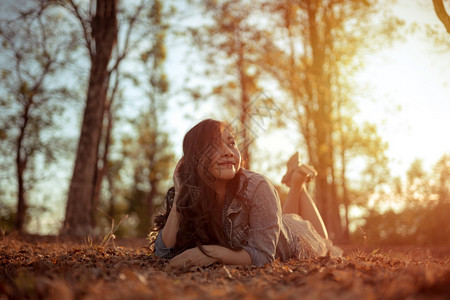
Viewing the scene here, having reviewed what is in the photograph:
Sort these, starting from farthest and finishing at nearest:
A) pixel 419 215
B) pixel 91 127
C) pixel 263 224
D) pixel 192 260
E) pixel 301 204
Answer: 1. pixel 419 215
2. pixel 91 127
3. pixel 301 204
4. pixel 263 224
5. pixel 192 260

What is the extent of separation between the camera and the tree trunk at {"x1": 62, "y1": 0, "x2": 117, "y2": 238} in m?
7.68

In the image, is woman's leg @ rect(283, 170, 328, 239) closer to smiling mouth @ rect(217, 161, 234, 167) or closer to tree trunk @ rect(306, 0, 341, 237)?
smiling mouth @ rect(217, 161, 234, 167)

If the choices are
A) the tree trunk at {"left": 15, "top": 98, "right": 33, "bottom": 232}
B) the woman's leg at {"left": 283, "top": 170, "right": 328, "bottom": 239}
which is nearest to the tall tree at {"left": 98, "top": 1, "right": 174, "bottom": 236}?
the tree trunk at {"left": 15, "top": 98, "right": 33, "bottom": 232}

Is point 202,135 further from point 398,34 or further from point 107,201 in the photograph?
point 107,201

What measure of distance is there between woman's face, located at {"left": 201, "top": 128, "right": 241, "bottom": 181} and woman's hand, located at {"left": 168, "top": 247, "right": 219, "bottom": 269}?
681 millimetres

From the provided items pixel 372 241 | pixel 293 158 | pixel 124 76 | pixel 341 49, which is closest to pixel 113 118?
pixel 124 76

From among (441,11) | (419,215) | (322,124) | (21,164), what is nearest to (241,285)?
(441,11)

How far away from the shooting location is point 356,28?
36.7 feet

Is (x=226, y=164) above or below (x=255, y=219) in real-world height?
above

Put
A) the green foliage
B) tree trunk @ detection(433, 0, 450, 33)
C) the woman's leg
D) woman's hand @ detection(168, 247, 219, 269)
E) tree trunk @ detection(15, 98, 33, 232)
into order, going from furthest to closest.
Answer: tree trunk @ detection(15, 98, 33, 232) → the green foliage → the woman's leg → tree trunk @ detection(433, 0, 450, 33) → woman's hand @ detection(168, 247, 219, 269)

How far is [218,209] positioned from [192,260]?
0.54 meters

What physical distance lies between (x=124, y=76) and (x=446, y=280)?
42.9ft

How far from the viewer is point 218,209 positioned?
11.3 feet

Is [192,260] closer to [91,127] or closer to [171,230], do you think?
[171,230]
